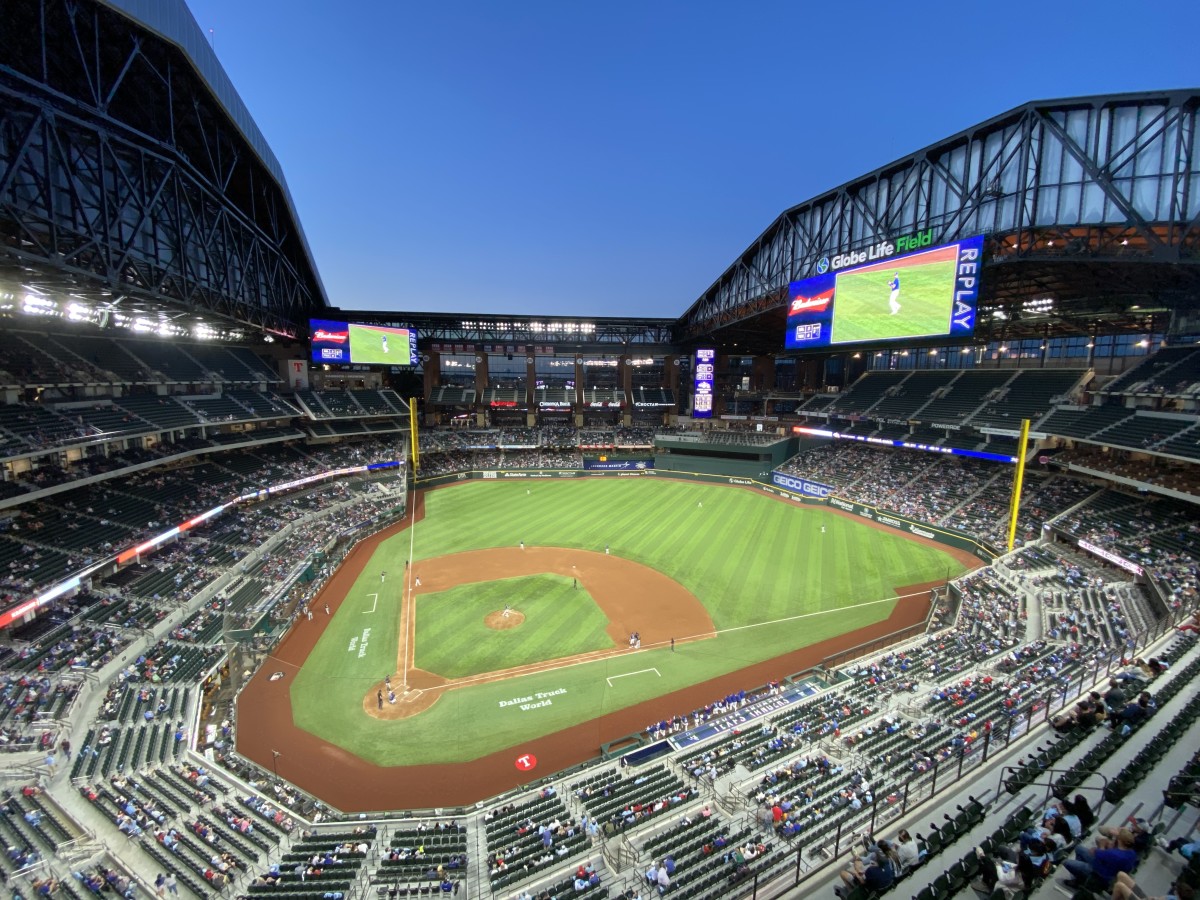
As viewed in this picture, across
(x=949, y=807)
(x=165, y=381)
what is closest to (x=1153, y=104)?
(x=949, y=807)

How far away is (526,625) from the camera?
2509cm

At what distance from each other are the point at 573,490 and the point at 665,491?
9.43 metres

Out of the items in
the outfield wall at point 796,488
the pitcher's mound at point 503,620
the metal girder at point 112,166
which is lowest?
the pitcher's mound at point 503,620

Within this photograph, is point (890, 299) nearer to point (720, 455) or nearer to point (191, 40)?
point (720, 455)

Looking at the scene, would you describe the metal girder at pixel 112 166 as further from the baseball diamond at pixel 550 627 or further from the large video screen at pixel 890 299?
the large video screen at pixel 890 299

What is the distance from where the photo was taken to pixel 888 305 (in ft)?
120

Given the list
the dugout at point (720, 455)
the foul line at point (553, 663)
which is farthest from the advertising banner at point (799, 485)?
the foul line at point (553, 663)

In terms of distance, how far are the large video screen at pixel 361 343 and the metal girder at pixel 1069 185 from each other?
1870 inches

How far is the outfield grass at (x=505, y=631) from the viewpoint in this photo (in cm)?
2233

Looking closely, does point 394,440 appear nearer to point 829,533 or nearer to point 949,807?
point 829,533

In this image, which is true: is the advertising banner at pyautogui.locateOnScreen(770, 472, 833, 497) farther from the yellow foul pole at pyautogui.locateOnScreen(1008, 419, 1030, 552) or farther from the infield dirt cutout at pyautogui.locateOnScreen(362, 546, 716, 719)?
the infield dirt cutout at pyautogui.locateOnScreen(362, 546, 716, 719)

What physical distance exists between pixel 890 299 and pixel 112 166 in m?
44.6

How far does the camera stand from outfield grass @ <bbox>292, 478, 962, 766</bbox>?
730 inches

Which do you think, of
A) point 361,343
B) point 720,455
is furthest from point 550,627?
point 361,343
